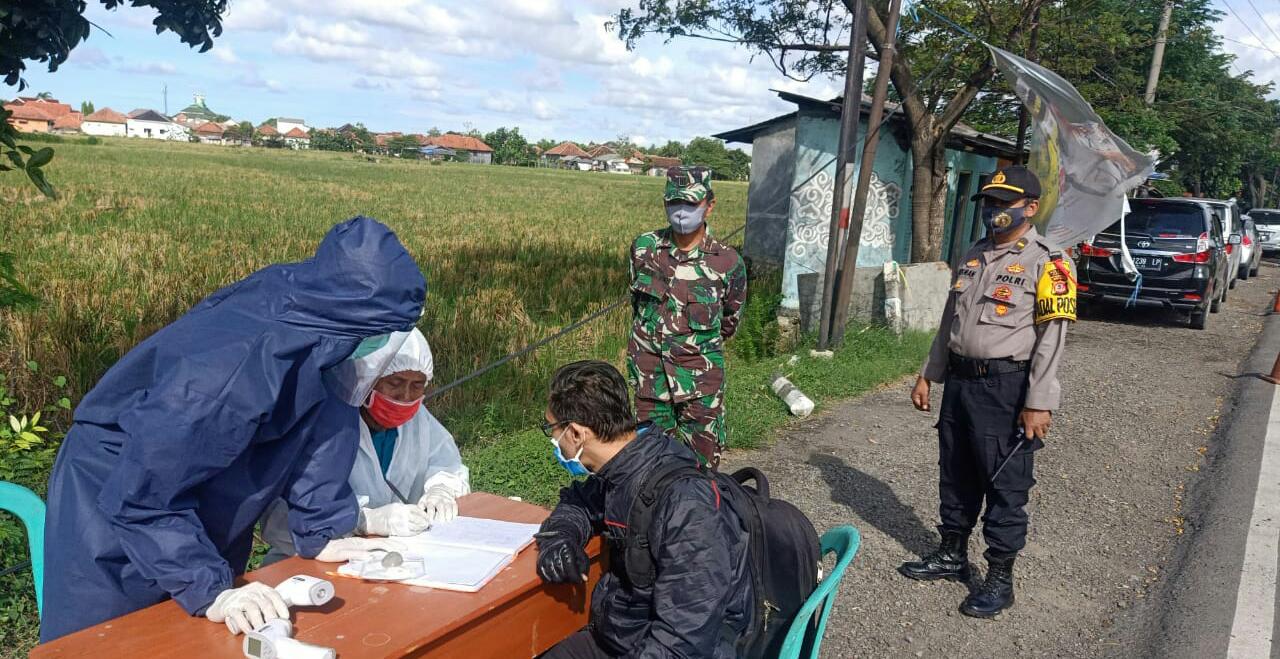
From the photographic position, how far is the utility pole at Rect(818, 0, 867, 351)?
8.52m

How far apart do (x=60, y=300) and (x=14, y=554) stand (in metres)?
3.82

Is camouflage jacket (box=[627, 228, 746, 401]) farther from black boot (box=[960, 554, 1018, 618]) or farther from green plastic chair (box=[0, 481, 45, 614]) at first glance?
green plastic chair (box=[0, 481, 45, 614])

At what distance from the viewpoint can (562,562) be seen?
2430 millimetres

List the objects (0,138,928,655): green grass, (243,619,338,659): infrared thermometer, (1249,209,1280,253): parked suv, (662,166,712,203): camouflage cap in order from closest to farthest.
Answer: (243,619,338,659): infrared thermometer, (662,166,712,203): camouflage cap, (0,138,928,655): green grass, (1249,209,1280,253): parked suv

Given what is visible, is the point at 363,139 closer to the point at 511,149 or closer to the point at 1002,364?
the point at 511,149

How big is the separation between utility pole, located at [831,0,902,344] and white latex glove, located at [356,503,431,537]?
6885mm

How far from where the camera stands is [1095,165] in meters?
8.33

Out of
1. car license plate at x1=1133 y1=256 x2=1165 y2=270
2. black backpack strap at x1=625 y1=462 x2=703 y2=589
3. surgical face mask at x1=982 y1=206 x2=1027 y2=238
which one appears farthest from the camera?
car license plate at x1=1133 y1=256 x2=1165 y2=270

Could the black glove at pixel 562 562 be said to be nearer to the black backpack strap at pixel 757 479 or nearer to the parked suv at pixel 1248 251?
the black backpack strap at pixel 757 479

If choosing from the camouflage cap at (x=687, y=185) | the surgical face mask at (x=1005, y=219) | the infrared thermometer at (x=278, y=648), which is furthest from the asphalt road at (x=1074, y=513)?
the infrared thermometer at (x=278, y=648)

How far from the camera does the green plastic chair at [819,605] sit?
2207 millimetres

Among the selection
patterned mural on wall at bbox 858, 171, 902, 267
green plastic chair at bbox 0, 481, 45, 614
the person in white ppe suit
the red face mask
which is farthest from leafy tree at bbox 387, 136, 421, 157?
green plastic chair at bbox 0, 481, 45, 614

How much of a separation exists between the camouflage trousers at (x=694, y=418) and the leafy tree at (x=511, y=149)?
115 m

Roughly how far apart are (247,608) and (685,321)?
8.95ft
